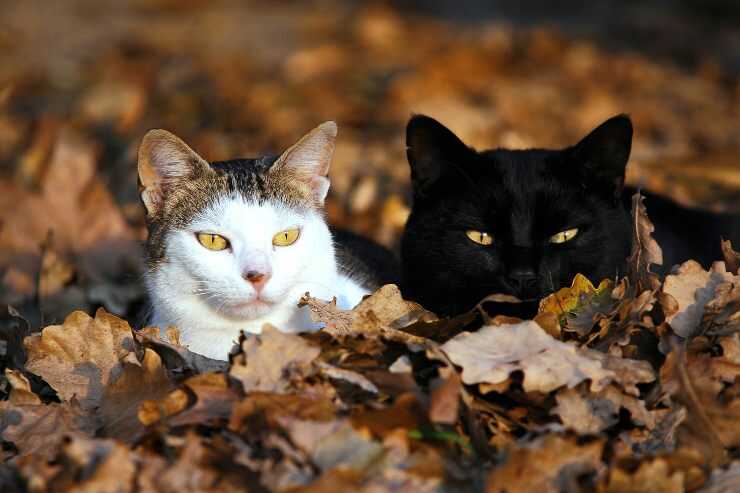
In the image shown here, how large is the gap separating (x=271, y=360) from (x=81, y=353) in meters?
0.69

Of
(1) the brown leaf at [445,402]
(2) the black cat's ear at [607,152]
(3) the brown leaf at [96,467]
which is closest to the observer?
(3) the brown leaf at [96,467]

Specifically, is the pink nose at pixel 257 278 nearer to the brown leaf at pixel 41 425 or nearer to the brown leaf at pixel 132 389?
the brown leaf at pixel 132 389

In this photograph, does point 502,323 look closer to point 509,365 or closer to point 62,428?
point 509,365

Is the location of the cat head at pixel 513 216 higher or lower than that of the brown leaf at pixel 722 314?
higher

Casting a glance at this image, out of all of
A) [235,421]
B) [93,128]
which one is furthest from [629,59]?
[235,421]

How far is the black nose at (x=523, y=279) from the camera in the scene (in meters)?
2.80

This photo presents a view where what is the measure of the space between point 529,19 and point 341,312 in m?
6.59

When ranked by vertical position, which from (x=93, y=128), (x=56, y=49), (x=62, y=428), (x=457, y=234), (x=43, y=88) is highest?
(x=56, y=49)

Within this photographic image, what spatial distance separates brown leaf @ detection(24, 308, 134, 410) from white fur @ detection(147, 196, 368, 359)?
30 centimetres

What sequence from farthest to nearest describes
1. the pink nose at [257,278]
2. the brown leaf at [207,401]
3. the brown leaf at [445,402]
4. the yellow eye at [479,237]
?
1. the yellow eye at [479,237]
2. the pink nose at [257,278]
3. the brown leaf at [207,401]
4. the brown leaf at [445,402]

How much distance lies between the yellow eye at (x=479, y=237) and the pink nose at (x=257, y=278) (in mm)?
674

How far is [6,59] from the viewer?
7805mm

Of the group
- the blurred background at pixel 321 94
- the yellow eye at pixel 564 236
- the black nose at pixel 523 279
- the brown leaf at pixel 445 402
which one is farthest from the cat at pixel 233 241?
the blurred background at pixel 321 94

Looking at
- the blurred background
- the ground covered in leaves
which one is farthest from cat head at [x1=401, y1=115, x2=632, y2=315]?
the blurred background
